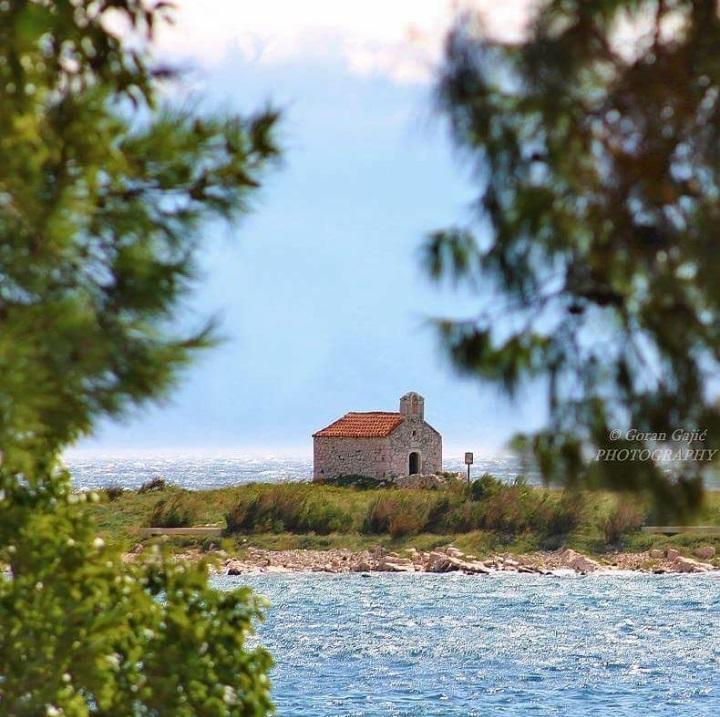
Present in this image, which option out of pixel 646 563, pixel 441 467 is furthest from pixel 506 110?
pixel 441 467

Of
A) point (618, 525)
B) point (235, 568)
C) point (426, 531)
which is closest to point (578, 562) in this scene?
point (618, 525)

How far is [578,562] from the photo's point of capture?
2547 cm

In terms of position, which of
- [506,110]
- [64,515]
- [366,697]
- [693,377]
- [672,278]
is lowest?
[366,697]

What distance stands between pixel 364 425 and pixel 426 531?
8.04 metres

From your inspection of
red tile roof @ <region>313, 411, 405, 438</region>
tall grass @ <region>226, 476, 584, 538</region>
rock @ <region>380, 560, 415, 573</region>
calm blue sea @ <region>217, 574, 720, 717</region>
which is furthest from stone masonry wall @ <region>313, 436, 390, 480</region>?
calm blue sea @ <region>217, 574, 720, 717</region>

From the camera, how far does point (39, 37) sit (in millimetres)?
4047

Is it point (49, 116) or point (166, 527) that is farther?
point (166, 527)

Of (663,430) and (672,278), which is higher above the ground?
(672,278)

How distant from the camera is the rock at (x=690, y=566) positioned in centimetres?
2542

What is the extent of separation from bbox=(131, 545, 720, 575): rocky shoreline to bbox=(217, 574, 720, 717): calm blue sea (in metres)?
0.74

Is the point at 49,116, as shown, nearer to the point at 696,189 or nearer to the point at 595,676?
the point at 696,189

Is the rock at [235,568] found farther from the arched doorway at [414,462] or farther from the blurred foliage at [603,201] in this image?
the blurred foliage at [603,201]

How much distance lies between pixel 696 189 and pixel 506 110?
2.55ft

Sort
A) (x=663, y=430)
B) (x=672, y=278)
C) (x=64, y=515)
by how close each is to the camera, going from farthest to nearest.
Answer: (x=64, y=515) < (x=663, y=430) < (x=672, y=278)
